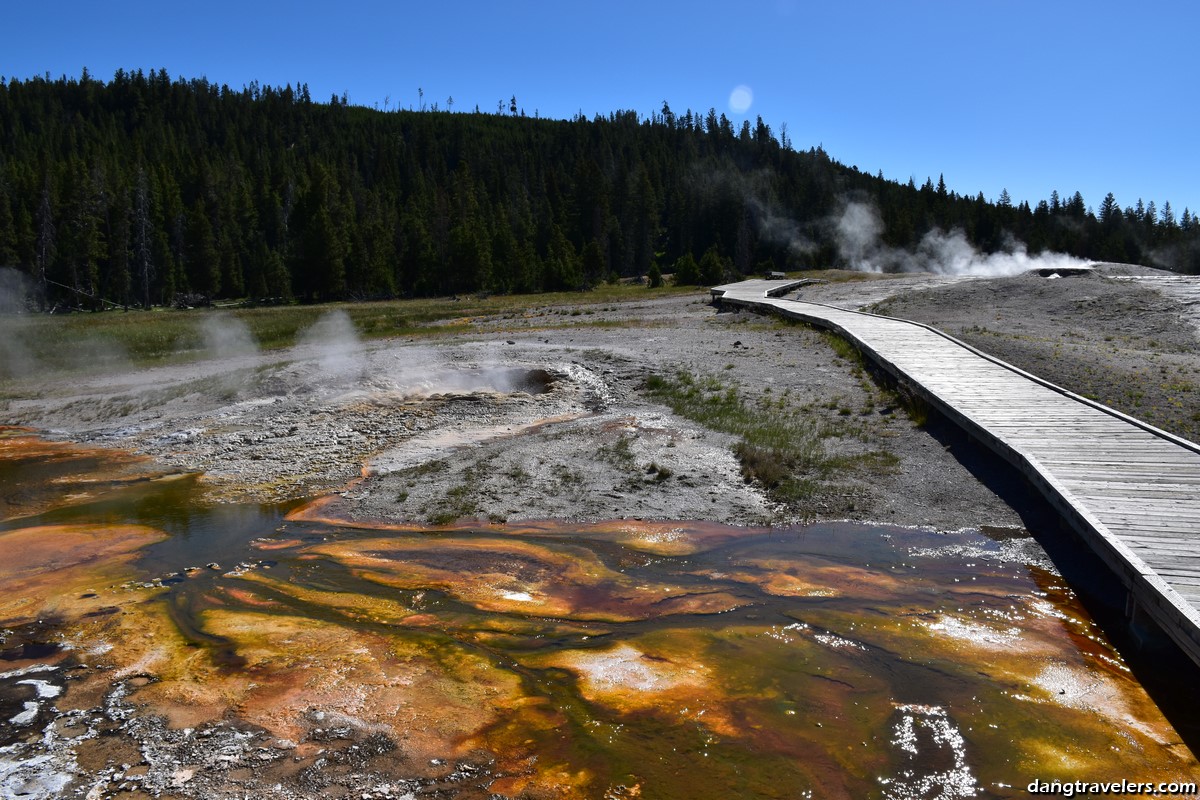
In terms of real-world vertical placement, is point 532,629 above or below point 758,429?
below

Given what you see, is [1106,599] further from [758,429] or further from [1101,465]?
[758,429]

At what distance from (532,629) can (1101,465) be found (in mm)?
7057

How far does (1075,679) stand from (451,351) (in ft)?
55.9

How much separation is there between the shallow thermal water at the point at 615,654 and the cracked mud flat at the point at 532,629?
0.09ft

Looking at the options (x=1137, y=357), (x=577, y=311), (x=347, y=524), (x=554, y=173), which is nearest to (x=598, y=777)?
(x=347, y=524)

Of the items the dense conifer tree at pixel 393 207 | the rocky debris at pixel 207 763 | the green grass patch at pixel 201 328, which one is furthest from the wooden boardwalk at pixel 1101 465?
the dense conifer tree at pixel 393 207

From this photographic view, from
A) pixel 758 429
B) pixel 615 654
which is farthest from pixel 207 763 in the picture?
pixel 758 429

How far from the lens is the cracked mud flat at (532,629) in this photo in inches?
210

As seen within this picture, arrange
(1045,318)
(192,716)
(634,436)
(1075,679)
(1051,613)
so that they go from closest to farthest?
(192,716), (1075,679), (1051,613), (634,436), (1045,318)

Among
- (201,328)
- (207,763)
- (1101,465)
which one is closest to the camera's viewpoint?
(207,763)

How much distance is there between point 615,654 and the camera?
6.77m

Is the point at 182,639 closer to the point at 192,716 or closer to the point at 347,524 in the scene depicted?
the point at 192,716

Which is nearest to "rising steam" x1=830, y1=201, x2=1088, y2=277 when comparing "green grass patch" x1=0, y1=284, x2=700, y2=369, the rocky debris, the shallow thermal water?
"green grass patch" x1=0, y1=284, x2=700, y2=369

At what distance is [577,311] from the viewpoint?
39.1 m
